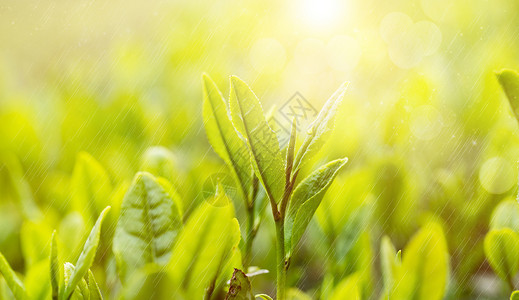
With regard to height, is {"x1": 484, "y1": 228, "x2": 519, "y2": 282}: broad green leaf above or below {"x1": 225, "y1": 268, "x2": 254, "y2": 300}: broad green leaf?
above

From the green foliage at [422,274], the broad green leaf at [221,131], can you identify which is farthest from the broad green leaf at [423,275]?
the broad green leaf at [221,131]

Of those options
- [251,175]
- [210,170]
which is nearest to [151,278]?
[251,175]

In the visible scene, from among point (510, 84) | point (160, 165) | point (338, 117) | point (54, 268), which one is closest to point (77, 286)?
point (54, 268)

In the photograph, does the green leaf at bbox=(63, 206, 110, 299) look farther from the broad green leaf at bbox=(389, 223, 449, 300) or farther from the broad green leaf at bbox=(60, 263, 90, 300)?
the broad green leaf at bbox=(389, 223, 449, 300)

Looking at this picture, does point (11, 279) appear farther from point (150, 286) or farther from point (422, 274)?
point (422, 274)

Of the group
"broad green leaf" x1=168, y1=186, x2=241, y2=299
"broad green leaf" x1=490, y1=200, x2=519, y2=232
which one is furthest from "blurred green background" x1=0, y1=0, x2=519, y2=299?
"broad green leaf" x1=168, y1=186, x2=241, y2=299

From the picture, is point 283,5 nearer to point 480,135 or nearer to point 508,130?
point 480,135
